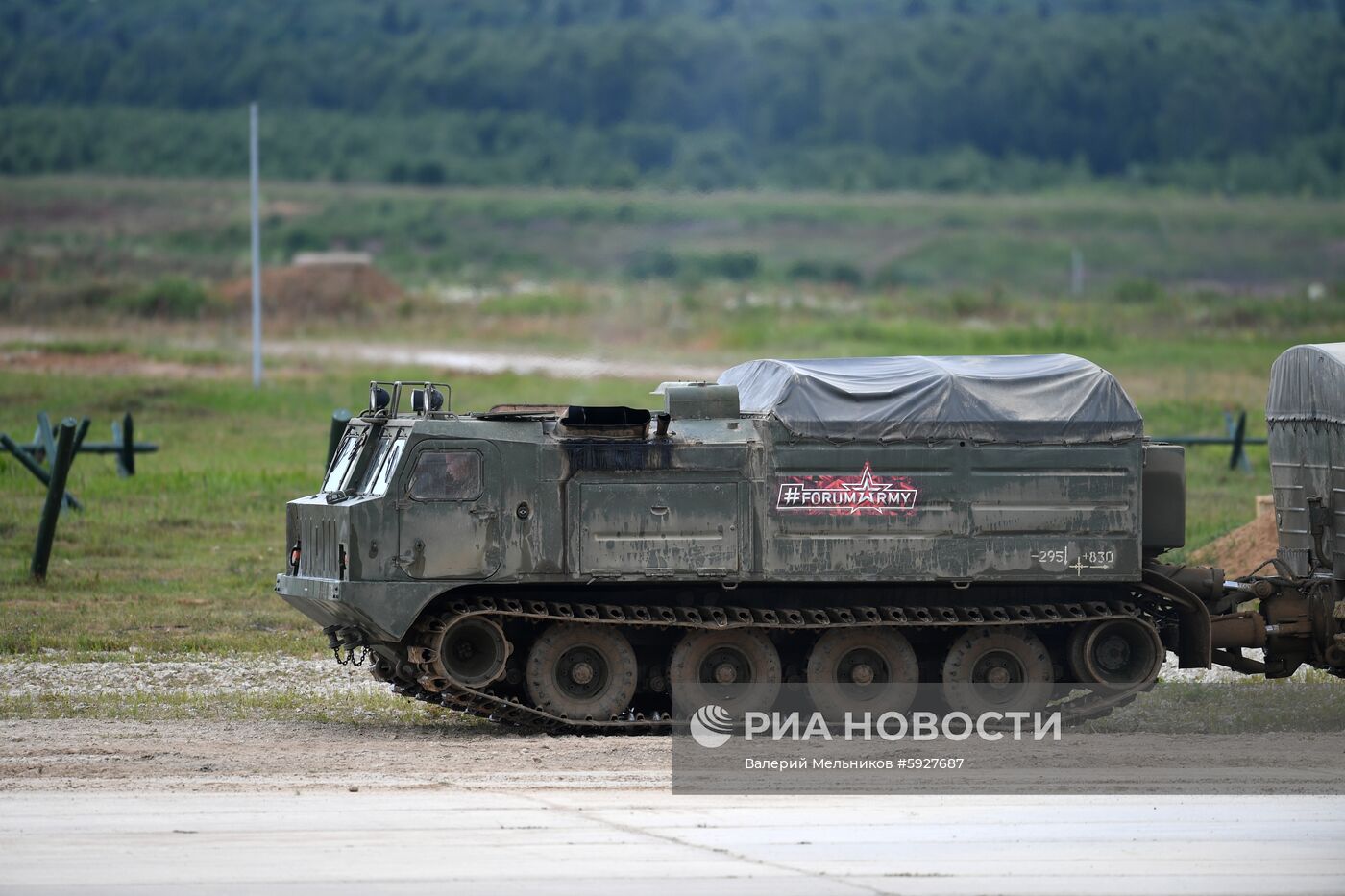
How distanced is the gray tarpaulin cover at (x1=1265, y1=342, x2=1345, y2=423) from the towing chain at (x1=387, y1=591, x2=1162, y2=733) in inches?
91.9

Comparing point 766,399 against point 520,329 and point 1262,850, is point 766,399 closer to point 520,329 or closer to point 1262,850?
point 1262,850

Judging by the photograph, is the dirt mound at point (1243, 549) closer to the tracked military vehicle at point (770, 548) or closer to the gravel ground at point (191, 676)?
the gravel ground at point (191, 676)

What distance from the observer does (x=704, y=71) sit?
103 metres

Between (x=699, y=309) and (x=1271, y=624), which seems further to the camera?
(x=699, y=309)

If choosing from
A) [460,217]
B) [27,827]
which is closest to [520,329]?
[460,217]

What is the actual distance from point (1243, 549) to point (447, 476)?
11.1m

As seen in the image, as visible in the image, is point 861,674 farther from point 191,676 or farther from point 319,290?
point 319,290

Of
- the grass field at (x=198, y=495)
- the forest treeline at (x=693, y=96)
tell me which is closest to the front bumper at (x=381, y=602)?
the grass field at (x=198, y=495)

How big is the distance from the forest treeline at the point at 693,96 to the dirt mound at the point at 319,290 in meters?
23.3

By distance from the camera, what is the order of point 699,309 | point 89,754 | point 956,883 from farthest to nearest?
point 699,309 → point 89,754 → point 956,883

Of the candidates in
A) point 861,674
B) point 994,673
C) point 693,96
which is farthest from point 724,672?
point 693,96

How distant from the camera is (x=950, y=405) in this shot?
50.2 ft

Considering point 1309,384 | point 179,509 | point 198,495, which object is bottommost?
point 179,509

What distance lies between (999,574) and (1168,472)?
5.60ft
